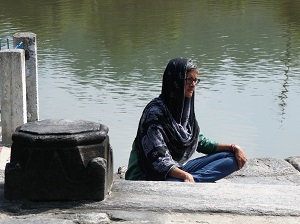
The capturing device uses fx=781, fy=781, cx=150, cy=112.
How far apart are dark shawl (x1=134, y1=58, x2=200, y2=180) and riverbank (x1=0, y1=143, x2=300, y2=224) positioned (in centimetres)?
39

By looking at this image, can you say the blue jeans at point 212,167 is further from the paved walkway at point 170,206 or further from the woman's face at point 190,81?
the paved walkway at point 170,206

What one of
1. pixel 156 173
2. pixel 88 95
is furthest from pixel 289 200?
pixel 88 95

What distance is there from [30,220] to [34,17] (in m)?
16.0

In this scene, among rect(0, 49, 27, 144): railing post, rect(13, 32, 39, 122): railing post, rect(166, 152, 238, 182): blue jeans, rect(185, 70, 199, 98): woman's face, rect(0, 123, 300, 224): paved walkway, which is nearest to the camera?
rect(0, 123, 300, 224): paved walkway

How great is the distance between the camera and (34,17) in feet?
64.6

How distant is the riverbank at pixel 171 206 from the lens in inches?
166

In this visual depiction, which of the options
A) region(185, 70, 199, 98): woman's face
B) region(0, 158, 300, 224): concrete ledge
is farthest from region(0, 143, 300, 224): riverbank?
region(185, 70, 199, 98): woman's face

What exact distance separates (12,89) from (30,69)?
51 centimetres

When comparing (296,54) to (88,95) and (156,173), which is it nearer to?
(88,95)

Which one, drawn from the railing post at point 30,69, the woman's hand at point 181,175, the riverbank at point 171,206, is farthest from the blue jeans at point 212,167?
the railing post at point 30,69

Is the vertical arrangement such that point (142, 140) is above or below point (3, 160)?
above

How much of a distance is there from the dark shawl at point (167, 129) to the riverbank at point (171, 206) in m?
0.39

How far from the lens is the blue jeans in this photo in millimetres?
5395

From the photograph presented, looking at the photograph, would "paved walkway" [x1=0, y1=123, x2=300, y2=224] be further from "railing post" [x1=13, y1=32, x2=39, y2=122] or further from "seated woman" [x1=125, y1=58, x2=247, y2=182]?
"railing post" [x1=13, y1=32, x2=39, y2=122]
